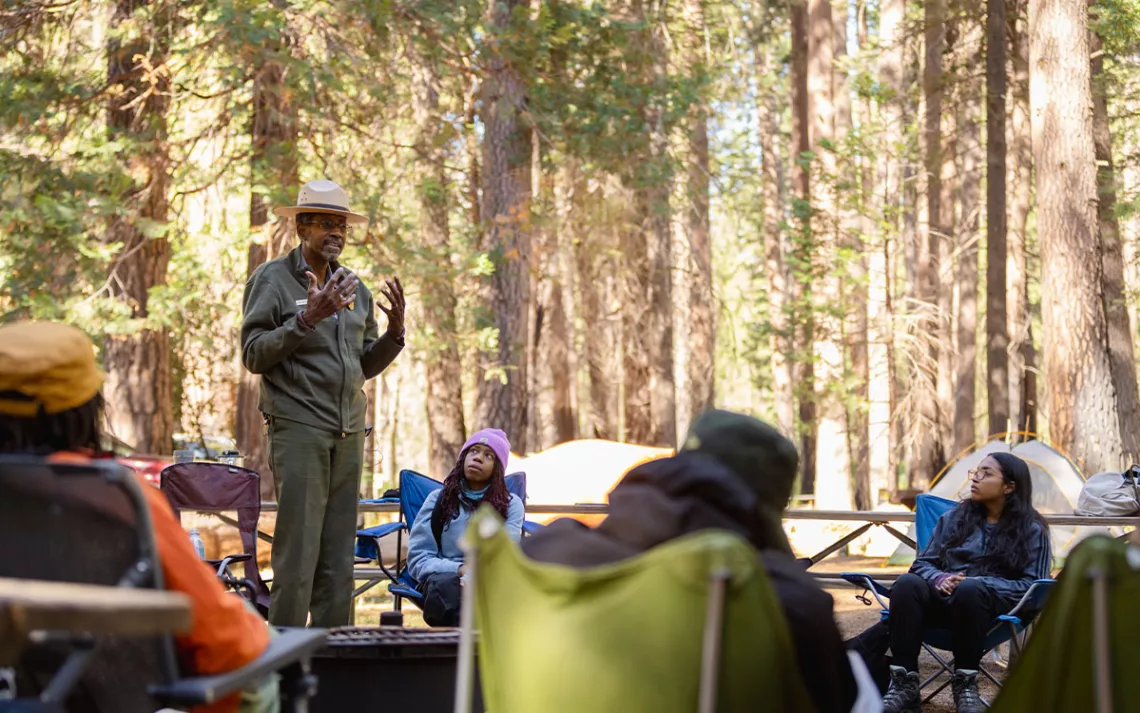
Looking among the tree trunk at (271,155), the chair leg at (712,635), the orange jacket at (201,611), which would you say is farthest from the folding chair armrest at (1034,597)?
the tree trunk at (271,155)

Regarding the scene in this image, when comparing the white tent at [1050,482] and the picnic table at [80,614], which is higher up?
the picnic table at [80,614]

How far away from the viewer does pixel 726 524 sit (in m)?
2.58

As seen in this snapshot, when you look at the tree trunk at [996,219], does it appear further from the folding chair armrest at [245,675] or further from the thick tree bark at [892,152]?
the folding chair armrest at [245,675]

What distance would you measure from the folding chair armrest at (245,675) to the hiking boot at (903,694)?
3.10 meters

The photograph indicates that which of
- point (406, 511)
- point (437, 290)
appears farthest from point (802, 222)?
point (406, 511)

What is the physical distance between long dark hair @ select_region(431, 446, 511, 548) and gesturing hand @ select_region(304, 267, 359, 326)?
3.66ft

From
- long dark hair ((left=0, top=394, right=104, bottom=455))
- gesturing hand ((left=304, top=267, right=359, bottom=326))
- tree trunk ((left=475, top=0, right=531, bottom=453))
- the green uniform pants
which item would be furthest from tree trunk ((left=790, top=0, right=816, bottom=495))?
long dark hair ((left=0, top=394, right=104, bottom=455))

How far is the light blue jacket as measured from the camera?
574cm

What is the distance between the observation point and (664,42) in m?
19.2

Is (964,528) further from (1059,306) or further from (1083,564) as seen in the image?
(1059,306)

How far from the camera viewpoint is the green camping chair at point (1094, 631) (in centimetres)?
224

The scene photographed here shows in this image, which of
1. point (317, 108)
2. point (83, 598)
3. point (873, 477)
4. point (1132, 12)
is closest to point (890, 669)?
point (83, 598)

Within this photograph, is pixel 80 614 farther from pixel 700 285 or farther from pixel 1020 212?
pixel 700 285

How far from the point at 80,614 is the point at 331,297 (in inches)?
123
